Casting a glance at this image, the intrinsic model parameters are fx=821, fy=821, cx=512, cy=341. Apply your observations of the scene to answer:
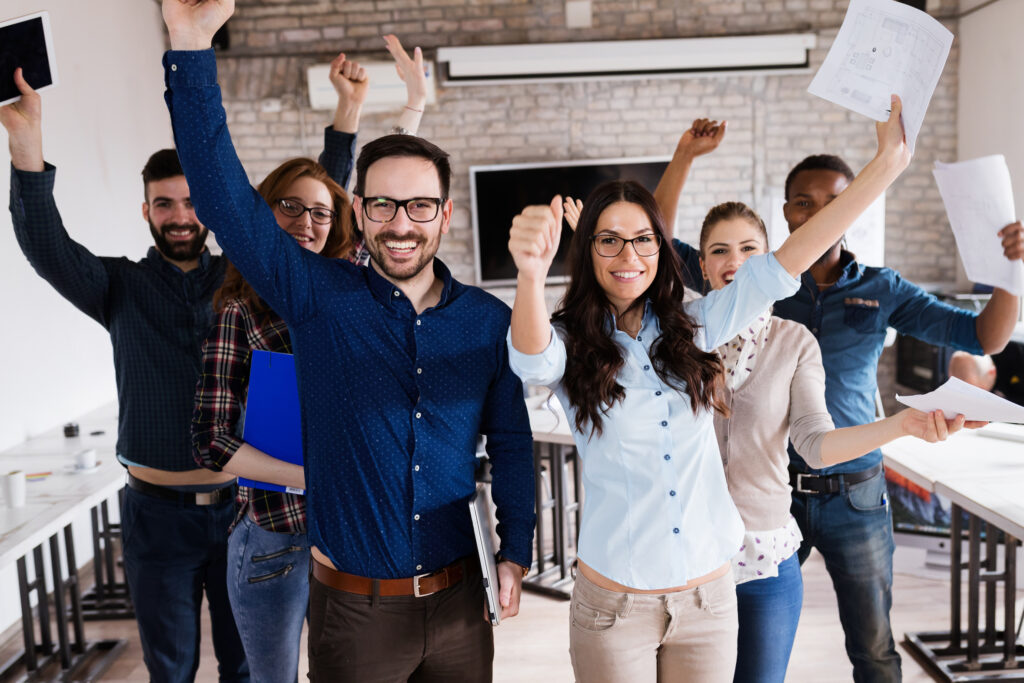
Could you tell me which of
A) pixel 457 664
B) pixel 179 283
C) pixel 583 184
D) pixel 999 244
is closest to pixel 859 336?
pixel 999 244

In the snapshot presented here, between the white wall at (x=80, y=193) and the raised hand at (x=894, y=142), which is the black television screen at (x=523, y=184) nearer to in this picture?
the white wall at (x=80, y=193)

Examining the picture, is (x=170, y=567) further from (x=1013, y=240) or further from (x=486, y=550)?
(x=1013, y=240)

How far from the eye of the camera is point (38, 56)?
1688mm

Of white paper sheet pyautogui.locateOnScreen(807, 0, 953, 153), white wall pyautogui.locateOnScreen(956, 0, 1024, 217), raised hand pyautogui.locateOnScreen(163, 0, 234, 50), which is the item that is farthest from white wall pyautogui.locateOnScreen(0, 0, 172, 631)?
white wall pyautogui.locateOnScreen(956, 0, 1024, 217)

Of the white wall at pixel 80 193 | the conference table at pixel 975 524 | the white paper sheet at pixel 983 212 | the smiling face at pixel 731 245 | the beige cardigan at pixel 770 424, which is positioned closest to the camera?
the beige cardigan at pixel 770 424

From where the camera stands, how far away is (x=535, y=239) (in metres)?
1.27

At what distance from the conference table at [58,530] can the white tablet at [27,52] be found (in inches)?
47.3

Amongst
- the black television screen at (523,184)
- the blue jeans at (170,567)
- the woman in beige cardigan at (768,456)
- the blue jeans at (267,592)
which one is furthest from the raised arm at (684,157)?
the black television screen at (523,184)

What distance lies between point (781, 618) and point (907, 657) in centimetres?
172

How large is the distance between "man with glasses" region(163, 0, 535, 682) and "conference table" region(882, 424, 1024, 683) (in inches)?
59.8

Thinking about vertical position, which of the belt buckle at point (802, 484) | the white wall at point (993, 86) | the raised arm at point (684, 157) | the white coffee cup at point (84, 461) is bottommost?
the white coffee cup at point (84, 461)

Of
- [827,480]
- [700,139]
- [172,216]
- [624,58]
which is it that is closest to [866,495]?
[827,480]

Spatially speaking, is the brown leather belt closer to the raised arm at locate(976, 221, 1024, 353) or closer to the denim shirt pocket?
the denim shirt pocket

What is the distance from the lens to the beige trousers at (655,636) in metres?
1.44
